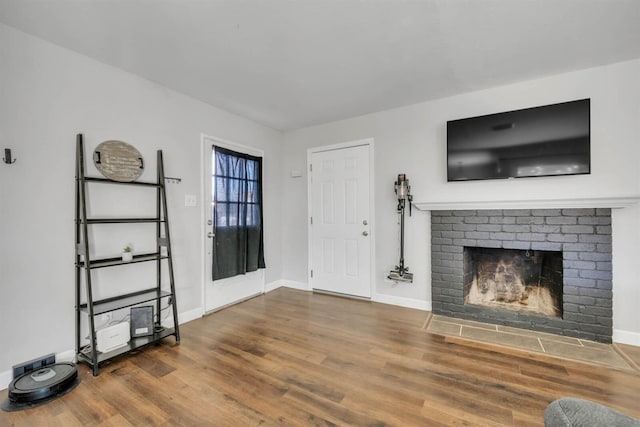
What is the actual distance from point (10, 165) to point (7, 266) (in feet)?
2.32

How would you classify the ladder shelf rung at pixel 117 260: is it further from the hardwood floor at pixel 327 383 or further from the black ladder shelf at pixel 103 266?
the hardwood floor at pixel 327 383

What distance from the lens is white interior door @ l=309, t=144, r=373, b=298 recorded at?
3.87m

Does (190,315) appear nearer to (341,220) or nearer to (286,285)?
(286,285)

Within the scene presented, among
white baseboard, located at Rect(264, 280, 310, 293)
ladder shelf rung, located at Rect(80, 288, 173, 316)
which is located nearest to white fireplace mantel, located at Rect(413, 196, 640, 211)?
white baseboard, located at Rect(264, 280, 310, 293)

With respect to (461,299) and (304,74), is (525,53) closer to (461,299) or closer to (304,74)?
(304,74)

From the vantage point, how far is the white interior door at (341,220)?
3865 millimetres

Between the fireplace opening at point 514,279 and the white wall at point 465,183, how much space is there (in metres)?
0.43

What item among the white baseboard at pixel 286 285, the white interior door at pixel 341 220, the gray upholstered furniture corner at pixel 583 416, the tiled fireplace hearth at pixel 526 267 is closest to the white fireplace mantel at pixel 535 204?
the tiled fireplace hearth at pixel 526 267

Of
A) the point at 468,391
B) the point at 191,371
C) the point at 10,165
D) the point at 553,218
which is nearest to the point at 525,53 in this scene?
the point at 553,218

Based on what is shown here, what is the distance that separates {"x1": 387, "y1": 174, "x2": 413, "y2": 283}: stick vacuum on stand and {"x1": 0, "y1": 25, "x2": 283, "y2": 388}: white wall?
2.66m

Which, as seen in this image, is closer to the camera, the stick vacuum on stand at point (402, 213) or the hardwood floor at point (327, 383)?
the hardwood floor at point (327, 383)

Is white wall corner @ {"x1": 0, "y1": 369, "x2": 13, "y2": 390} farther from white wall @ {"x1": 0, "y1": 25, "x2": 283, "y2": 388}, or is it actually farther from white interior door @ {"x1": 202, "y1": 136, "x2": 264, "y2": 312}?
white interior door @ {"x1": 202, "y1": 136, "x2": 264, "y2": 312}

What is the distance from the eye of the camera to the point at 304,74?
2.70 metres

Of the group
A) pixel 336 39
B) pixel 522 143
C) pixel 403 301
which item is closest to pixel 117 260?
pixel 336 39
